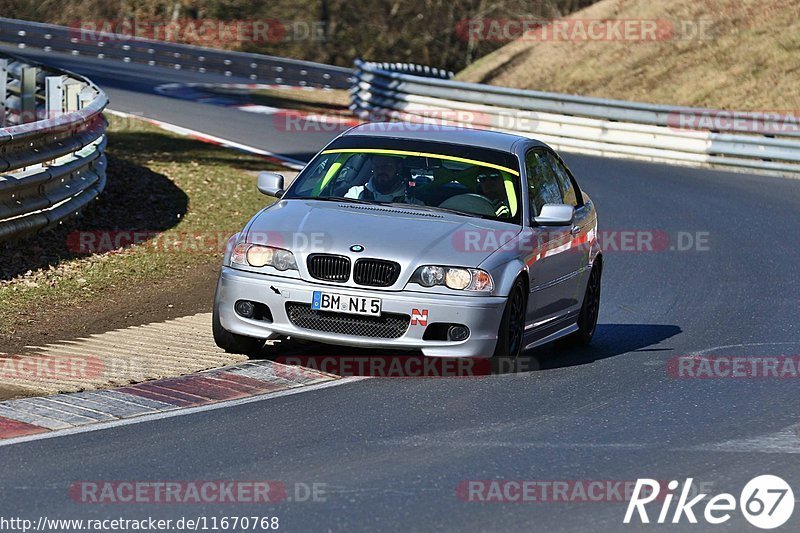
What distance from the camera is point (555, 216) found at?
9883 mm

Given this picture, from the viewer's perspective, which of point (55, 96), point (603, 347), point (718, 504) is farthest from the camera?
point (55, 96)

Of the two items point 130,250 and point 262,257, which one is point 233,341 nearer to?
point 262,257

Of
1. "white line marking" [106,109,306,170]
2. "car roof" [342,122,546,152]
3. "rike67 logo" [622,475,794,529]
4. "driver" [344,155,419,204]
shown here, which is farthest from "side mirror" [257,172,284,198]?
"white line marking" [106,109,306,170]

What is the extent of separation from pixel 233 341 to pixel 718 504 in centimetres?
400

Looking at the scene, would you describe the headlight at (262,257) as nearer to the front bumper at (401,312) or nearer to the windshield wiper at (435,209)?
the front bumper at (401,312)

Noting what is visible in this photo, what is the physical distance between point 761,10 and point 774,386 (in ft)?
91.2

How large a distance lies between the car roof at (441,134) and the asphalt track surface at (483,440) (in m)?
1.55

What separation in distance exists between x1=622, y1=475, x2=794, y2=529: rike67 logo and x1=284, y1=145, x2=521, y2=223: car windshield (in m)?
3.61

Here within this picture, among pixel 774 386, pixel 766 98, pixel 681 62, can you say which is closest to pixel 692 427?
pixel 774 386

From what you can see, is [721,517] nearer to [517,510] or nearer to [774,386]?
[517,510]

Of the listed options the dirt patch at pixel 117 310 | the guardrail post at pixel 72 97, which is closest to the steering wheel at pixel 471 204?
the dirt patch at pixel 117 310

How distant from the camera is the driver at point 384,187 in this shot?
10039 mm

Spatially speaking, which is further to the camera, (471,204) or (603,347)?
(603,347)

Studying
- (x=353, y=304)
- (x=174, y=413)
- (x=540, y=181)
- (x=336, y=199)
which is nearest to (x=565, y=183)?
(x=540, y=181)
